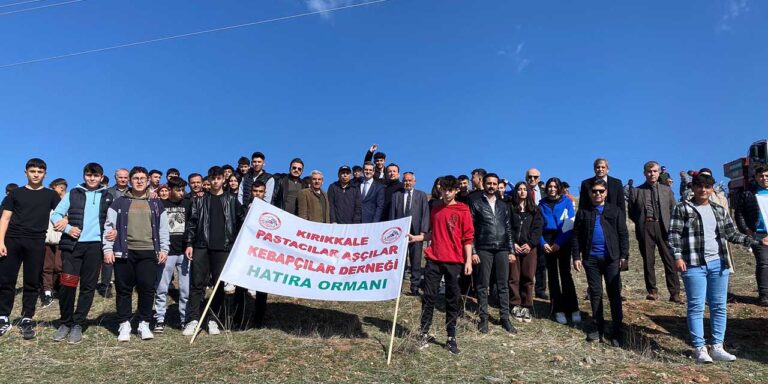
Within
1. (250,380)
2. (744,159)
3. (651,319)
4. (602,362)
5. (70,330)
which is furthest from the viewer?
(744,159)

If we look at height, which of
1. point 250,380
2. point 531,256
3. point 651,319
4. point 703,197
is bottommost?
point 250,380

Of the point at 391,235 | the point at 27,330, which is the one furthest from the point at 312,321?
the point at 27,330

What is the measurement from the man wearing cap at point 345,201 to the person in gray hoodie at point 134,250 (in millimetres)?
3577

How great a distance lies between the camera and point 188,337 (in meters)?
7.14

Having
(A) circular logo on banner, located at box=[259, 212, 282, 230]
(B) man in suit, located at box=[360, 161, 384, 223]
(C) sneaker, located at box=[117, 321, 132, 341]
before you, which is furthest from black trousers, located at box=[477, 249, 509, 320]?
(C) sneaker, located at box=[117, 321, 132, 341]

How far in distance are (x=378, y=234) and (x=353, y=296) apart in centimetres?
106

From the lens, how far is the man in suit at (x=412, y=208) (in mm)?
9266

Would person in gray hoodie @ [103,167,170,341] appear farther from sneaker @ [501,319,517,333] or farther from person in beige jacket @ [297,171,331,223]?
sneaker @ [501,319,517,333]

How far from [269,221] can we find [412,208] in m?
3.05

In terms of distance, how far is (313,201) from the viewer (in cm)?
912

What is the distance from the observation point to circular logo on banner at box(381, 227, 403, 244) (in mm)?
7049

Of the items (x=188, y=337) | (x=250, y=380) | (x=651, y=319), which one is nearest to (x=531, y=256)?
(x=651, y=319)

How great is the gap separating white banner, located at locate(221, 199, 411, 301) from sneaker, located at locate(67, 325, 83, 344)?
228 cm

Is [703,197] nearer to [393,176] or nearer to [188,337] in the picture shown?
[393,176]
